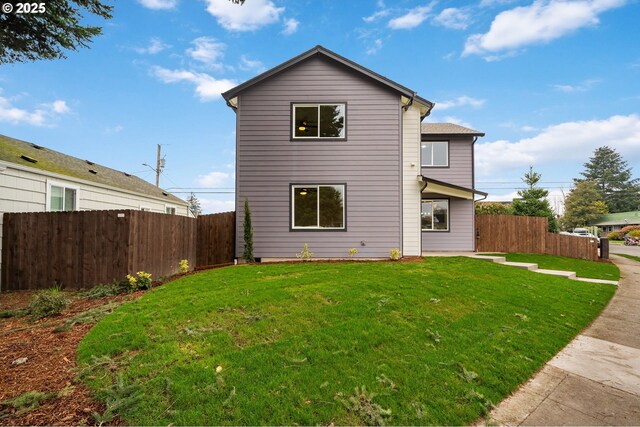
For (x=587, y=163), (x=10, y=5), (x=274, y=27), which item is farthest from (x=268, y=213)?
(x=587, y=163)

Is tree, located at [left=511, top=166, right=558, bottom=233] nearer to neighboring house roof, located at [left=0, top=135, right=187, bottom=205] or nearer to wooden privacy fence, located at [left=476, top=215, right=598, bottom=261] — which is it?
wooden privacy fence, located at [left=476, top=215, right=598, bottom=261]

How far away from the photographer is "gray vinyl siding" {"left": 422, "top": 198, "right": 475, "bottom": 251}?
14.1 metres

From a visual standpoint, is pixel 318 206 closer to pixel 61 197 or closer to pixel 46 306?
pixel 46 306

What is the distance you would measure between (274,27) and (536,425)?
633 inches

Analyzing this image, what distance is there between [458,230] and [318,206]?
304 inches

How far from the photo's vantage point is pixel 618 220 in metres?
46.5

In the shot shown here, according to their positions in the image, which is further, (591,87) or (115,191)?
(591,87)

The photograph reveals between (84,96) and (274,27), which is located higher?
(274,27)

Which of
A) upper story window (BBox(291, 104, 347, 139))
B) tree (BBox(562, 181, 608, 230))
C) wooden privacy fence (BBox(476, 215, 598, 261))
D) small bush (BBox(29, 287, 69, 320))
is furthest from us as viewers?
tree (BBox(562, 181, 608, 230))

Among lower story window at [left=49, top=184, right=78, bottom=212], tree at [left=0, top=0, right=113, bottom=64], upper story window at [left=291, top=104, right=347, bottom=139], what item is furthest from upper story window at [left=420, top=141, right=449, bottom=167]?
lower story window at [left=49, top=184, right=78, bottom=212]

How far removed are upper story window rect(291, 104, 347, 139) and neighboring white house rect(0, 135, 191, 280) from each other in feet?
25.4

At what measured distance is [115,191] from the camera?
12.4 metres

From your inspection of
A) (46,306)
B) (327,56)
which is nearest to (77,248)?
(46,306)

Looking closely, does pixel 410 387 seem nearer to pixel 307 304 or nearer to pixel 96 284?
pixel 307 304
